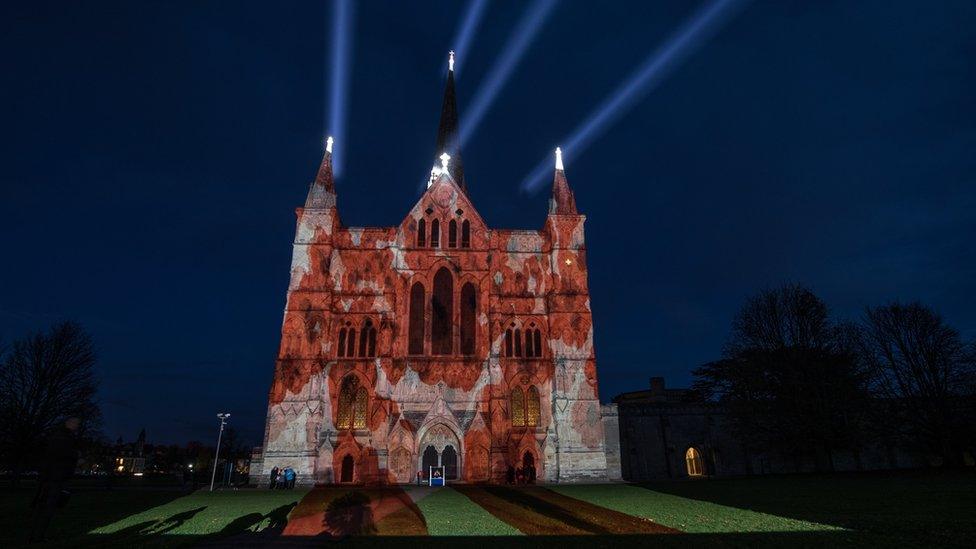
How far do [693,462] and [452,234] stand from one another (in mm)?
27997

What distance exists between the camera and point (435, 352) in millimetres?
36125

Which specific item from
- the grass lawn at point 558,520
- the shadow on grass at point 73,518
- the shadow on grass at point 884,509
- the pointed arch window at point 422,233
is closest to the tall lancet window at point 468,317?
the pointed arch window at point 422,233

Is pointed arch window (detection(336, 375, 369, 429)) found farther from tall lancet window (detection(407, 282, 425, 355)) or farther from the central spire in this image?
the central spire

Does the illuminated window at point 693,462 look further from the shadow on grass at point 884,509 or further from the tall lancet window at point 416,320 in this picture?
the tall lancet window at point 416,320

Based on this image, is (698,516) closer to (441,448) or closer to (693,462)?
(441,448)

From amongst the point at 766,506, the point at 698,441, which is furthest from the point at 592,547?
the point at 698,441

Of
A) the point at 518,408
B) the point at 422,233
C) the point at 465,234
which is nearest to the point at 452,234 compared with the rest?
the point at 465,234

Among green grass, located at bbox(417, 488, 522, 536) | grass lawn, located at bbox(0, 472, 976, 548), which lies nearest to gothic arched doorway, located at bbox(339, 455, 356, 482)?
grass lawn, located at bbox(0, 472, 976, 548)

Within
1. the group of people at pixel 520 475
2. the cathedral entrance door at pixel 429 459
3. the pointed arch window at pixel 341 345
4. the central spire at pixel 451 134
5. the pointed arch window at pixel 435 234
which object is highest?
the central spire at pixel 451 134

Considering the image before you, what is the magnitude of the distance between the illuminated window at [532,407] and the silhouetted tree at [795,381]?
15563mm

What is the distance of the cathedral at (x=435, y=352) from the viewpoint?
33.3m

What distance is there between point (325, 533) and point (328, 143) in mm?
35239

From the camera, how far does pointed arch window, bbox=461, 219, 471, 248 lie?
3912 cm

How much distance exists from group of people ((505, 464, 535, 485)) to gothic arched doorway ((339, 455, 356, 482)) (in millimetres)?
9968
